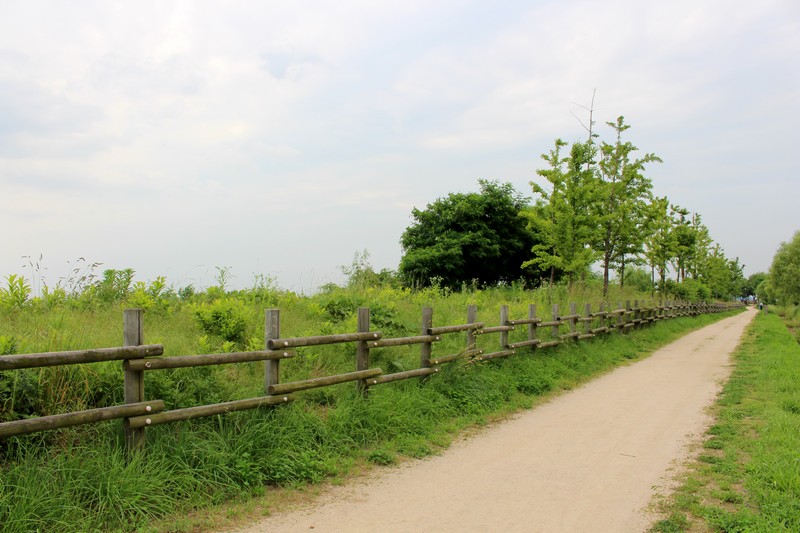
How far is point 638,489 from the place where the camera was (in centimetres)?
509

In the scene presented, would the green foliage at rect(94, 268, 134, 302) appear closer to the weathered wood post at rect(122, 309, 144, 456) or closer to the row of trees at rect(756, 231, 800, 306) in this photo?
the weathered wood post at rect(122, 309, 144, 456)

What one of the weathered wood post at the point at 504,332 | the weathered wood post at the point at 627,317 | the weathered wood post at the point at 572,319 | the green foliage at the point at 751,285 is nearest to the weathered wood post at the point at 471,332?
the weathered wood post at the point at 504,332

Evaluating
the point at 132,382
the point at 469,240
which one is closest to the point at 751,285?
the point at 469,240

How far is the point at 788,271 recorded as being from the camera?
5078cm

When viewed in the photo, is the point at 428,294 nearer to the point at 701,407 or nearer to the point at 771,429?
the point at 701,407

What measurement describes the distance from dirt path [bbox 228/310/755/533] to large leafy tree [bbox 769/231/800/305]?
51040mm

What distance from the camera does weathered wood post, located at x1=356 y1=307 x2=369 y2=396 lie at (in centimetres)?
694

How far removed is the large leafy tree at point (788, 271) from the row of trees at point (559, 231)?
8164 millimetres

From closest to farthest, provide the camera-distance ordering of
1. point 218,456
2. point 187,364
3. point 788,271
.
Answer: point 218,456
point 187,364
point 788,271

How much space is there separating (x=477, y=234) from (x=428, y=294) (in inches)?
A: 703

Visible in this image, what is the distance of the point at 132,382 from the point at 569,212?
1797 centimetres

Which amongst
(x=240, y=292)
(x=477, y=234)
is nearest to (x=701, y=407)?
(x=240, y=292)

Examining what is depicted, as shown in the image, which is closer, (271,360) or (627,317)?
(271,360)

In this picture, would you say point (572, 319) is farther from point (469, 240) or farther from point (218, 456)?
point (469, 240)
